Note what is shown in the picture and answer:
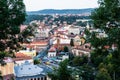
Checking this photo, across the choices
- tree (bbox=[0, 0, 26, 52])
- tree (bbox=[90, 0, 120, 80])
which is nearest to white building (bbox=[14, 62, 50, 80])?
tree (bbox=[90, 0, 120, 80])

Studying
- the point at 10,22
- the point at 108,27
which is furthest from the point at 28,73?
the point at 10,22

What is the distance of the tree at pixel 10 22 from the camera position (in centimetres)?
893

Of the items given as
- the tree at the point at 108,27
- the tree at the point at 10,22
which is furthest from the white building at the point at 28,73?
the tree at the point at 10,22

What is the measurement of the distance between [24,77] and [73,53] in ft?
117

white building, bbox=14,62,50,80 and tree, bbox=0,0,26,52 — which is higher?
tree, bbox=0,0,26,52

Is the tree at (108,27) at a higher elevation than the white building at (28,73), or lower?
higher

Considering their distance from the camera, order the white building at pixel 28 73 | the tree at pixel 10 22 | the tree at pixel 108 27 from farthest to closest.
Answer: the white building at pixel 28 73 < the tree at pixel 108 27 < the tree at pixel 10 22

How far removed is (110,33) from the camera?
962 cm

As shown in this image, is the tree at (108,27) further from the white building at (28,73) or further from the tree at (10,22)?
the white building at (28,73)

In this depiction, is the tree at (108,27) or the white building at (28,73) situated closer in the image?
the tree at (108,27)

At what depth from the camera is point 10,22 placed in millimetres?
8977

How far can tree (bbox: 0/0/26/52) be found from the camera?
8.93 metres

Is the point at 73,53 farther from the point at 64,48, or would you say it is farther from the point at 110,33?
the point at 110,33

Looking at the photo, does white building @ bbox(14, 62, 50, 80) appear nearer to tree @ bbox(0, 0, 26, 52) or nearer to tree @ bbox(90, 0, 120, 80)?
tree @ bbox(90, 0, 120, 80)
